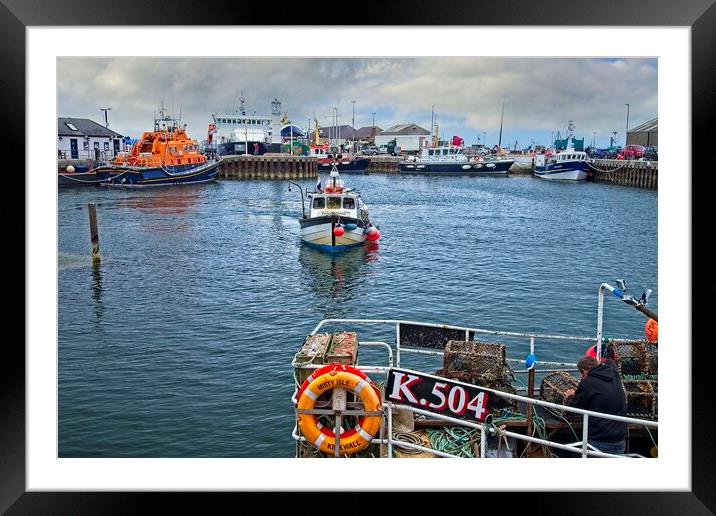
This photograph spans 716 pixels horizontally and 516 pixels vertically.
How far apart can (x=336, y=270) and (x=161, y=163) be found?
132ft

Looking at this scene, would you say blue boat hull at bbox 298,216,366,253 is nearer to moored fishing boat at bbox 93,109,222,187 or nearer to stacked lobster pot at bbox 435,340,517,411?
stacked lobster pot at bbox 435,340,517,411

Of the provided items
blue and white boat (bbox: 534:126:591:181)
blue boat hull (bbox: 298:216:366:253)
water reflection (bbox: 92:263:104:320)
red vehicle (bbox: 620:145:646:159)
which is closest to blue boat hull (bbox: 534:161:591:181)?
blue and white boat (bbox: 534:126:591:181)

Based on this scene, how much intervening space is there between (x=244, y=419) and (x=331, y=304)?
9.12 metres

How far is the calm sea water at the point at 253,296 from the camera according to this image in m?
11.8

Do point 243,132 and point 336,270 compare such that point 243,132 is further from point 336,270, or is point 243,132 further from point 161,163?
point 336,270

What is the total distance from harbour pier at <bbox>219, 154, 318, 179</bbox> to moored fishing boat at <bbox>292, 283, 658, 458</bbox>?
70989 mm

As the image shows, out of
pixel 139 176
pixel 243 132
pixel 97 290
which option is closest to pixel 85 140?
pixel 139 176

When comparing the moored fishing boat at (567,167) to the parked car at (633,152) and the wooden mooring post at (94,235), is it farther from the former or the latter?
the wooden mooring post at (94,235)

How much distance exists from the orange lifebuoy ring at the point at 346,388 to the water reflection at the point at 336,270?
47.4 ft

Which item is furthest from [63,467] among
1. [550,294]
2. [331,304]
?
[550,294]

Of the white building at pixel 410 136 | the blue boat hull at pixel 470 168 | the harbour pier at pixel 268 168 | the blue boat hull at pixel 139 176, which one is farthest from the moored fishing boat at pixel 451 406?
the white building at pixel 410 136
